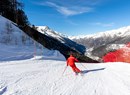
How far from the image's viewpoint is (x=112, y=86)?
13297 mm

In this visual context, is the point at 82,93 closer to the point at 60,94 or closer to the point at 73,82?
the point at 60,94

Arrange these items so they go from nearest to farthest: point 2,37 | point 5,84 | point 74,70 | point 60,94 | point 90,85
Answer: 1. point 60,94
2. point 5,84
3. point 90,85
4. point 74,70
5. point 2,37

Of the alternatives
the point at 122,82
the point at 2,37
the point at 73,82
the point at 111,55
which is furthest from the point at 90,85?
the point at 111,55

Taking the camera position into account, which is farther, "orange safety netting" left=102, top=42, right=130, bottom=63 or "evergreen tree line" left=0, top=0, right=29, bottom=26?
"evergreen tree line" left=0, top=0, right=29, bottom=26

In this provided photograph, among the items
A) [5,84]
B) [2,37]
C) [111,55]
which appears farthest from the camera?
[111,55]

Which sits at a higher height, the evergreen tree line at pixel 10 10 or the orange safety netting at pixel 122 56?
the evergreen tree line at pixel 10 10

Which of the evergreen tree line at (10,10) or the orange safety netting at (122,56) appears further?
the evergreen tree line at (10,10)

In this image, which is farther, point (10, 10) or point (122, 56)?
point (10, 10)

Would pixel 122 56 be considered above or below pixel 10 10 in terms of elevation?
below

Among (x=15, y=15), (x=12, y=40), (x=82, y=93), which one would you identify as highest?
(x=15, y=15)

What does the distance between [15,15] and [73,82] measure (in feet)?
176

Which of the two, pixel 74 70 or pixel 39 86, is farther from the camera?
pixel 74 70

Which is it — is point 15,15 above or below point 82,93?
above

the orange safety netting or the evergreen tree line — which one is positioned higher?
the evergreen tree line
